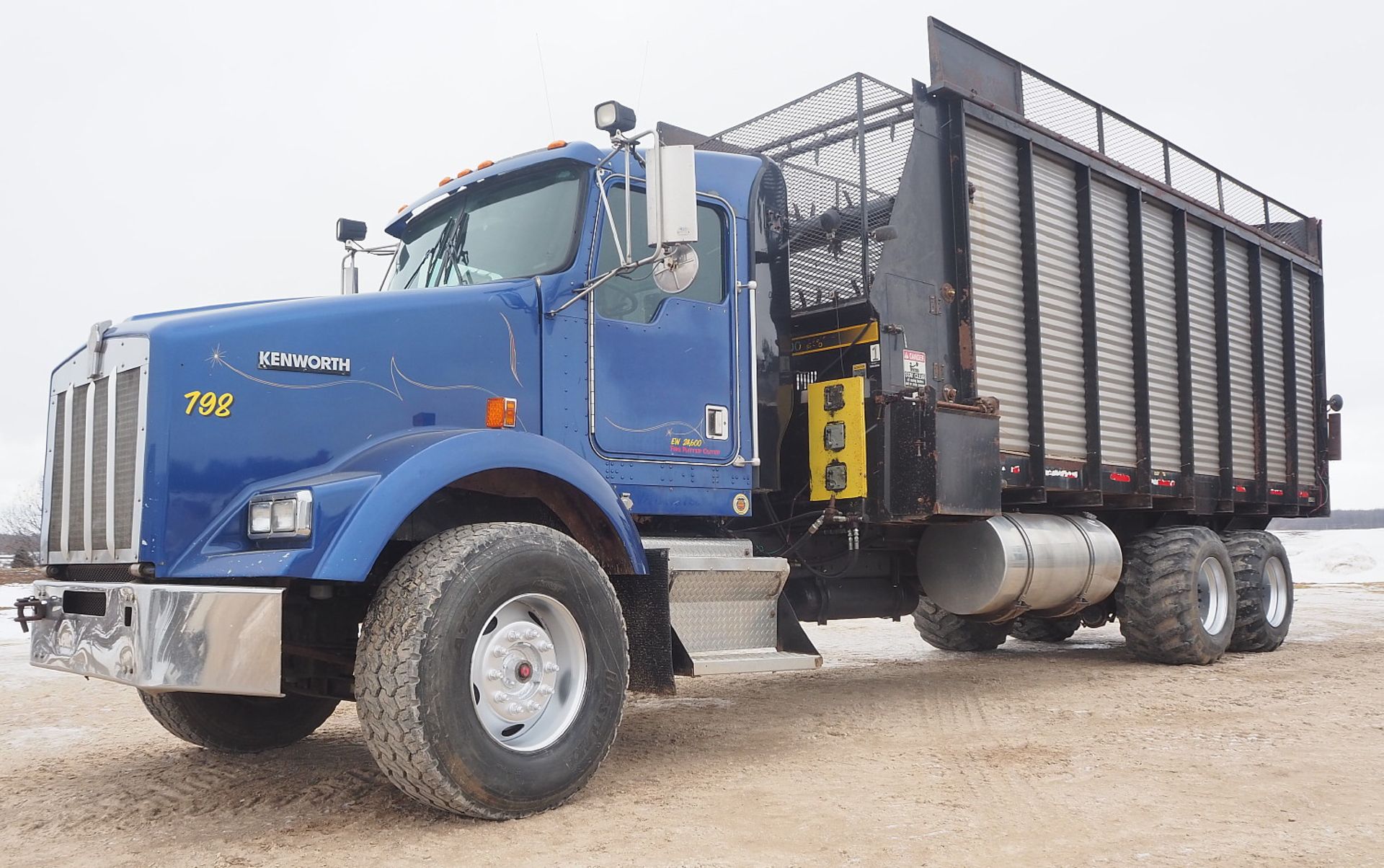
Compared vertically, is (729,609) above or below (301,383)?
below

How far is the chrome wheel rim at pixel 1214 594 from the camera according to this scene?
10.0m

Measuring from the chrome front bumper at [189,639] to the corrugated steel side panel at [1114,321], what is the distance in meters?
6.76

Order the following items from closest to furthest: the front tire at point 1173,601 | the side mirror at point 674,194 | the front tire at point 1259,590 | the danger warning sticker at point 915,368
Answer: the side mirror at point 674,194
the danger warning sticker at point 915,368
the front tire at point 1173,601
the front tire at point 1259,590

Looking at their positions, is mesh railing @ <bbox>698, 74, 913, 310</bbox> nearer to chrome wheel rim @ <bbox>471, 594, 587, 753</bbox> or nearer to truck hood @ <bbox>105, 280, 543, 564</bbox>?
truck hood @ <bbox>105, 280, 543, 564</bbox>

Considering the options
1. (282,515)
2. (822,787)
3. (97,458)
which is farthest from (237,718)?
(822,787)

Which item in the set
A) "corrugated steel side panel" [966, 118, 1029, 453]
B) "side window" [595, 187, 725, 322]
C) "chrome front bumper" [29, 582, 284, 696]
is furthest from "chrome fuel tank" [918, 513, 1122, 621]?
"chrome front bumper" [29, 582, 284, 696]

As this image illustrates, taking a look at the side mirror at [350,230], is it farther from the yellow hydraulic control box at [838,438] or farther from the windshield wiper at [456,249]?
the yellow hydraulic control box at [838,438]

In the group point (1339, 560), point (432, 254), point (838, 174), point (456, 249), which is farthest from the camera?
point (1339, 560)

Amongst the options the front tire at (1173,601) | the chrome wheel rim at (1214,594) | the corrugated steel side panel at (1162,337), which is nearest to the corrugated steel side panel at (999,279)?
the corrugated steel side panel at (1162,337)

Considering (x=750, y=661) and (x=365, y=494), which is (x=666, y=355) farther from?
(x=365, y=494)

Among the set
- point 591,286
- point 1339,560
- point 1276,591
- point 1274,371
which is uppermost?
point 1274,371

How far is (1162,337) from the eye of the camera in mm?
9992

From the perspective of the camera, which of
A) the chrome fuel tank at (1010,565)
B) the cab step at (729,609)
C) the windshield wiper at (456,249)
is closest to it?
the cab step at (729,609)

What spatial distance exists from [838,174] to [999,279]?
1.49 metres
